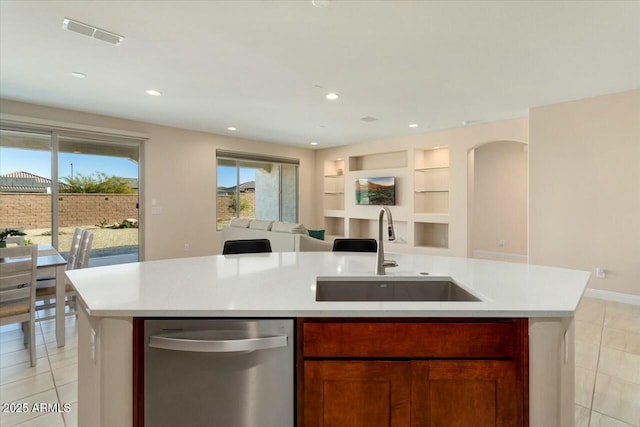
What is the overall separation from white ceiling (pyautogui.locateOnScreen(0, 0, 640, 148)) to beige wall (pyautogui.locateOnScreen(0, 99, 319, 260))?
2.97ft

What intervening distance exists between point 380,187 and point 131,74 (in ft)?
17.1

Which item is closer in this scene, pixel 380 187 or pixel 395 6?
pixel 395 6

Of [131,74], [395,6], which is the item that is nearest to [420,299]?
[395,6]

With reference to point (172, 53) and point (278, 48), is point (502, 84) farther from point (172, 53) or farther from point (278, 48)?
point (172, 53)

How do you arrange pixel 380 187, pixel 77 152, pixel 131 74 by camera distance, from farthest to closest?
pixel 380 187 → pixel 77 152 → pixel 131 74

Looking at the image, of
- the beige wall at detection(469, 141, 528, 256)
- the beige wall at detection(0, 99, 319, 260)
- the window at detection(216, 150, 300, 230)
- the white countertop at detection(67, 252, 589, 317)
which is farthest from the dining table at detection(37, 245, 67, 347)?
the beige wall at detection(469, 141, 528, 256)

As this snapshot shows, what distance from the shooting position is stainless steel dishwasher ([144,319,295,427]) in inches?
45.1

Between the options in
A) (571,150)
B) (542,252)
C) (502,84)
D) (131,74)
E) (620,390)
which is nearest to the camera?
(620,390)

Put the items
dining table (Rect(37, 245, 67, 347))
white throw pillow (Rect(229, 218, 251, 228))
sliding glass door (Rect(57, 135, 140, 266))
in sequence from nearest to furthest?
dining table (Rect(37, 245, 67, 347)) < sliding glass door (Rect(57, 135, 140, 266)) < white throw pillow (Rect(229, 218, 251, 228))

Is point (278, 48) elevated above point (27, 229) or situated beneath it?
elevated above

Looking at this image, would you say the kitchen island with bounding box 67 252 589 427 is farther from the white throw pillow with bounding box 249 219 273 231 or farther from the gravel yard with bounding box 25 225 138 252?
the gravel yard with bounding box 25 225 138 252

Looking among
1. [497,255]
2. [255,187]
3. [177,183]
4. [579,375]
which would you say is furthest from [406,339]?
[497,255]

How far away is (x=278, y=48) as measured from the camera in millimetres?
2904

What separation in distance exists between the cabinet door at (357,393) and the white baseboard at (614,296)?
4476mm
